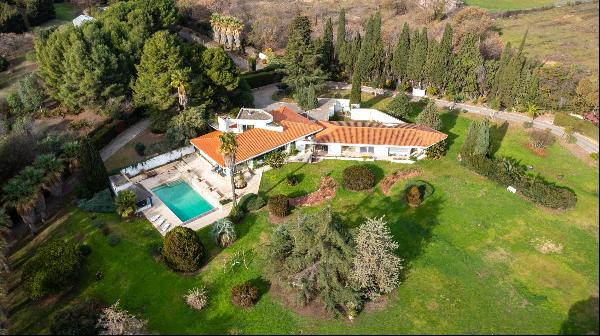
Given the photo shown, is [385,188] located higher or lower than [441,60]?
lower

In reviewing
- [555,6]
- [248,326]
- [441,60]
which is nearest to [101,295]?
[248,326]

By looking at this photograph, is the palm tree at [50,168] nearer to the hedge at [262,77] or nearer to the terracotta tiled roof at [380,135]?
the terracotta tiled roof at [380,135]

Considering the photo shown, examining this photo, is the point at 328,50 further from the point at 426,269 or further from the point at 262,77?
the point at 426,269

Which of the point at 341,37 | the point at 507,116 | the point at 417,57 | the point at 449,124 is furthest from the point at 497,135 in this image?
the point at 341,37

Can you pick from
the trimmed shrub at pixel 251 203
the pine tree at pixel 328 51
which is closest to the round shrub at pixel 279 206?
the trimmed shrub at pixel 251 203

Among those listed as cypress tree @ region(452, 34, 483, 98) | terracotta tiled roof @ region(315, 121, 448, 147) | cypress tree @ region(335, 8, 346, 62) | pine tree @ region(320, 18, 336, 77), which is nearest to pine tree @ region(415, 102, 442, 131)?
terracotta tiled roof @ region(315, 121, 448, 147)

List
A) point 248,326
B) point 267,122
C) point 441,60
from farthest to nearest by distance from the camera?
point 441,60 → point 267,122 → point 248,326

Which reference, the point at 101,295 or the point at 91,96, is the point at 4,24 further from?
the point at 101,295
